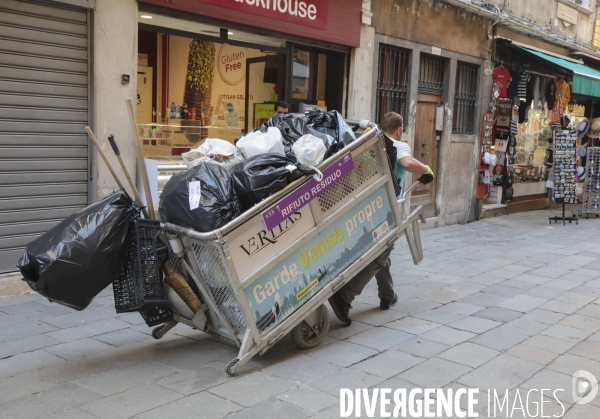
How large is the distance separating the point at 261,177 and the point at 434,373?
1818 millimetres

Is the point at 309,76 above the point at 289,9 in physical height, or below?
below

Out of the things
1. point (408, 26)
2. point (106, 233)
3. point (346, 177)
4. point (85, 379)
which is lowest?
point (85, 379)

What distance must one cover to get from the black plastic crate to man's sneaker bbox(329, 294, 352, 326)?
1655 millimetres

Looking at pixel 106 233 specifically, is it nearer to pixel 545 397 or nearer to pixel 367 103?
pixel 545 397

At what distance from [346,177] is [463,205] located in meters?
8.26

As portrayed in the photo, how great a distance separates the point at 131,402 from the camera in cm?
365

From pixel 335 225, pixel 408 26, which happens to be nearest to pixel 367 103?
pixel 408 26

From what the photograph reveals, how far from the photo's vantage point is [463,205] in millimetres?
12312

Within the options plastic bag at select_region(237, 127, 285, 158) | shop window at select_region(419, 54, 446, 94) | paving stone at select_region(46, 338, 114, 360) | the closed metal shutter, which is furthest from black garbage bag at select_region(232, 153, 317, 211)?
shop window at select_region(419, 54, 446, 94)

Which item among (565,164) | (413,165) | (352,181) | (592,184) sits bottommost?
(592,184)

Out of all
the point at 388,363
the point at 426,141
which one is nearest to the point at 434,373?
the point at 388,363

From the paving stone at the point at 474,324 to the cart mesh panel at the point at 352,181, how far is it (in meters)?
1.63

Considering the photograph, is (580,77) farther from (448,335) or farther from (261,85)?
(448,335)

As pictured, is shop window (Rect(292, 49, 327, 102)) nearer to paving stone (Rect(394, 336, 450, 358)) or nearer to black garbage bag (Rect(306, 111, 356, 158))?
Answer: black garbage bag (Rect(306, 111, 356, 158))
